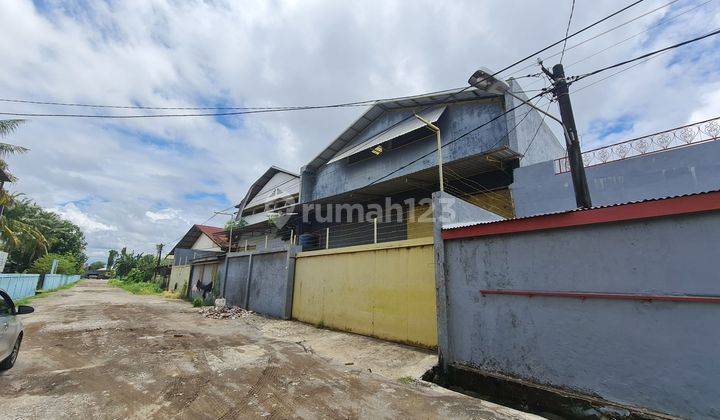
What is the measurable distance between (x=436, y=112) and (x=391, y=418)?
397 inches

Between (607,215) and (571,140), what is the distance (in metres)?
2.82

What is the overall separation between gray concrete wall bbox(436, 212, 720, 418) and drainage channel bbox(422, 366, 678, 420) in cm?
9

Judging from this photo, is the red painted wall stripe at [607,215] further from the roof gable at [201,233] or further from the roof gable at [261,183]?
the roof gable at [201,233]

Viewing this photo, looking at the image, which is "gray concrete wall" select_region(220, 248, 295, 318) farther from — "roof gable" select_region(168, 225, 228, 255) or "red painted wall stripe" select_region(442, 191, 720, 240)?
"roof gable" select_region(168, 225, 228, 255)

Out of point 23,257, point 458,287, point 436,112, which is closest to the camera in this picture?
point 458,287

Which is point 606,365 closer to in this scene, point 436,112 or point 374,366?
point 374,366

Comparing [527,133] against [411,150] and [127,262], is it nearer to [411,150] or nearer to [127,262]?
[411,150]

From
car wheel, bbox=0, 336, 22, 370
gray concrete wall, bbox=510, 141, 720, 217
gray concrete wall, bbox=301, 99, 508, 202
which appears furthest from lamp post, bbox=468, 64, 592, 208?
car wheel, bbox=0, 336, 22, 370

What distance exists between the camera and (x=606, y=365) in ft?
13.6

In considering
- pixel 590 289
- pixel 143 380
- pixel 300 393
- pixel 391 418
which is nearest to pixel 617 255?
pixel 590 289

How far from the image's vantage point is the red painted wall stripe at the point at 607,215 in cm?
372

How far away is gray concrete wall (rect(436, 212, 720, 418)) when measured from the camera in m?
3.65

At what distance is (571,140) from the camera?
6535 millimetres

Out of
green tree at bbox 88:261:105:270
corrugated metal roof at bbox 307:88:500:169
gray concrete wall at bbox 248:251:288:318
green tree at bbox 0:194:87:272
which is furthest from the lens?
green tree at bbox 88:261:105:270
